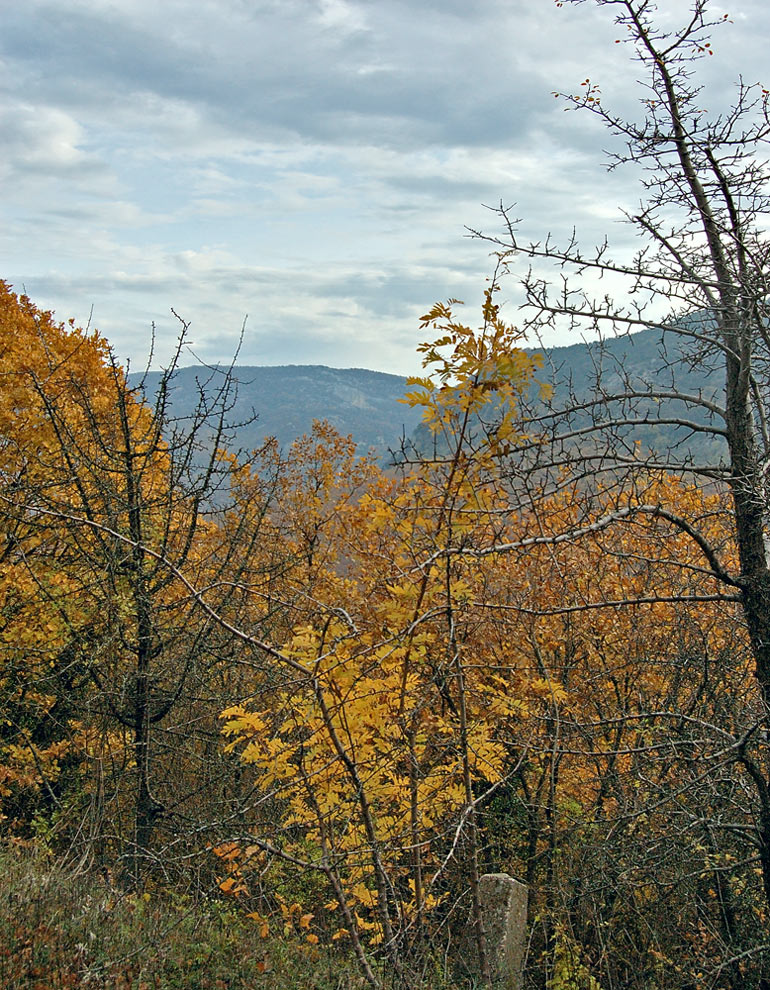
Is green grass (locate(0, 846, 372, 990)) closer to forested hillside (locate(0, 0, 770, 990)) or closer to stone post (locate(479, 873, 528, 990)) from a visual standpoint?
forested hillside (locate(0, 0, 770, 990))

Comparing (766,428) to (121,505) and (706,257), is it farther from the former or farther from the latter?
(121,505)

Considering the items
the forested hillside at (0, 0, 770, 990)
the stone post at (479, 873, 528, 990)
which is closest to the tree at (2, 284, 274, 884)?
the forested hillside at (0, 0, 770, 990)

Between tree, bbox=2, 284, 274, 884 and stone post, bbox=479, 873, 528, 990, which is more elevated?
tree, bbox=2, 284, 274, 884

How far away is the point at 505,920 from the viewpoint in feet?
24.8

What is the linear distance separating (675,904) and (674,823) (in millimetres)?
4710

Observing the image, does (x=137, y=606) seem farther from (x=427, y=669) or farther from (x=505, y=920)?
(x=505, y=920)

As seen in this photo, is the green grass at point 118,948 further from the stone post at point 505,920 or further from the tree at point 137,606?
the stone post at point 505,920

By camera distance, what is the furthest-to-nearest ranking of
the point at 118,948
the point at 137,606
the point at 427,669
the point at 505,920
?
the point at 427,669, the point at 137,606, the point at 505,920, the point at 118,948

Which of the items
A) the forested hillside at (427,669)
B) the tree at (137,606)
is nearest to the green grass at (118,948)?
the forested hillside at (427,669)

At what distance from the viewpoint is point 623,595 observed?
41.8 feet

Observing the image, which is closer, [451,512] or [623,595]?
[451,512]

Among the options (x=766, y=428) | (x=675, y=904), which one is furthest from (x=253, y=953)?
(x=675, y=904)

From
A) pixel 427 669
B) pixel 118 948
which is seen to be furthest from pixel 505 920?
pixel 118 948

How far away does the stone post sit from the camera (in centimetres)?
735
